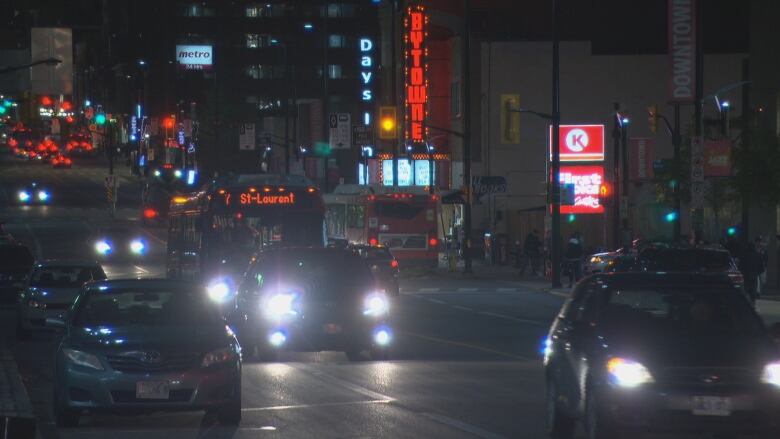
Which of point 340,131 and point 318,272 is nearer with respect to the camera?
point 318,272

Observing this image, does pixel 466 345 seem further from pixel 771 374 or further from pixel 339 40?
pixel 339 40

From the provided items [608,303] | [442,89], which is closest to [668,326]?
[608,303]

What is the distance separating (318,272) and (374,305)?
41.6 inches

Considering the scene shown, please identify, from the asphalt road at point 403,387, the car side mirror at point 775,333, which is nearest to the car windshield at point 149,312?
the asphalt road at point 403,387

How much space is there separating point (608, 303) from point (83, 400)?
5.32 meters

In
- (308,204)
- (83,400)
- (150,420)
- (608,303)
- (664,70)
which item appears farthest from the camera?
(664,70)

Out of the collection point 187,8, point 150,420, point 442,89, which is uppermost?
point 187,8

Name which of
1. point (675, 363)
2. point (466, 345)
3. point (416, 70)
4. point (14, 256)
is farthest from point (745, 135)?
point (675, 363)

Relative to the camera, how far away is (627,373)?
11969 millimetres

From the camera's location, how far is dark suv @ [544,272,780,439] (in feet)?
38.9

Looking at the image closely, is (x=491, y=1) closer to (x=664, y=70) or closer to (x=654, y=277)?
(x=664, y=70)

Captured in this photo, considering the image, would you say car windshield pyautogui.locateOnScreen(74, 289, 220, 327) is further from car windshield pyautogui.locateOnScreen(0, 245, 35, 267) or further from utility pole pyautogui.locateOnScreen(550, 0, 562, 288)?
utility pole pyautogui.locateOnScreen(550, 0, 562, 288)

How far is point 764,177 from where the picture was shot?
46469 mm

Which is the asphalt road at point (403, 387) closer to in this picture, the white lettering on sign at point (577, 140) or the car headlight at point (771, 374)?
the car headlight at point (771, 374)
